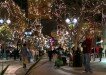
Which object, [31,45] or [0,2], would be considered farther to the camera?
[0,2]

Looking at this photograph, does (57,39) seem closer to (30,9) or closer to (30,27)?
(30,27)

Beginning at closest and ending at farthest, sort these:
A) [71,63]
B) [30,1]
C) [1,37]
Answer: [30,1] → [71,63] → [1,37]

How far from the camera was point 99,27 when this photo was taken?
44.4 m

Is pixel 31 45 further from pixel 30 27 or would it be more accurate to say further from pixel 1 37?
pixel 30 27

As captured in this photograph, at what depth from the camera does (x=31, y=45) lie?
35.8 metres

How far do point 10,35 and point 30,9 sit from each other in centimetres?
3074

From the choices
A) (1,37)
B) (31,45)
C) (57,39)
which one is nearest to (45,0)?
(31,45)

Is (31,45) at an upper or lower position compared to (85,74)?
upper

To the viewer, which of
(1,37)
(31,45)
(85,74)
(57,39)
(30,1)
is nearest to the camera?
(85,74)

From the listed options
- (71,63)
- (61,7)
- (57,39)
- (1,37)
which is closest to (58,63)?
(71,63)

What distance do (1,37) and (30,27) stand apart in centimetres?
1270

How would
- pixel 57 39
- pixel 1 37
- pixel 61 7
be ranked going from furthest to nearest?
1. pixel 57 39
2. pixel 1 37
3. pixel 61 7

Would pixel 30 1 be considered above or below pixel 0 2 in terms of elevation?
below

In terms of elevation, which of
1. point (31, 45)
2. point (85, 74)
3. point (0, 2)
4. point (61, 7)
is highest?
point (0, 2)
